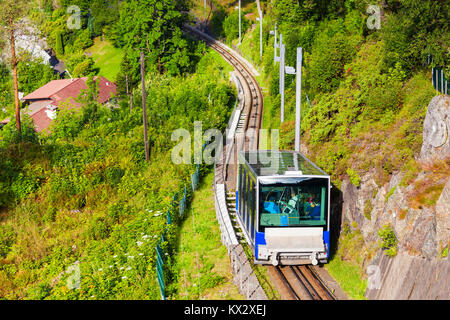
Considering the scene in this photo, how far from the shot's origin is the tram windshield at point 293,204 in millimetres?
14539

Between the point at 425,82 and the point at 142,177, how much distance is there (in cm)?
1632

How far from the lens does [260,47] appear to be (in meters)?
56.6

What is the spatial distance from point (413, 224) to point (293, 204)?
136 inches

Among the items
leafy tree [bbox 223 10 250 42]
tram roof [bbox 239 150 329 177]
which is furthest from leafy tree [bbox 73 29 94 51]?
tram roof [bbox 239 150 329 177]

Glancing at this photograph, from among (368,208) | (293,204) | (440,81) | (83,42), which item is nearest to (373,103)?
(440,81)

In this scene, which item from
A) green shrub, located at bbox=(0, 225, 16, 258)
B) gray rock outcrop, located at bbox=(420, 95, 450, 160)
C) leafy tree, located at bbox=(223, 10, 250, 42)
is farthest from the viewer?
leafy tree, located at bbox=(223, 10, 250, 42)

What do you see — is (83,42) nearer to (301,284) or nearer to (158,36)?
(158,36)

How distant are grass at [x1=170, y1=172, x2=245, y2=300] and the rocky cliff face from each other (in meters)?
4.64

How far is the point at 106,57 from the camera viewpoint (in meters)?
75.8

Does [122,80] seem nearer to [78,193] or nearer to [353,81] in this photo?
[78,193]

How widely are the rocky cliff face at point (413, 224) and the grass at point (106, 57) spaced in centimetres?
5827

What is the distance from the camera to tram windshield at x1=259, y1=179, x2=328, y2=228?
→ 14.5 metres

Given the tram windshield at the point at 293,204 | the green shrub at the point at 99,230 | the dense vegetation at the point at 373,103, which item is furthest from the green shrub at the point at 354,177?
the green shrub at the point at 99,230

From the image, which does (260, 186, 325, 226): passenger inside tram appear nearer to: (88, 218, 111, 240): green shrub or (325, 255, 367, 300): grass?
(325, 255, 367, 300): grass
